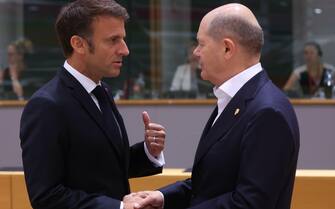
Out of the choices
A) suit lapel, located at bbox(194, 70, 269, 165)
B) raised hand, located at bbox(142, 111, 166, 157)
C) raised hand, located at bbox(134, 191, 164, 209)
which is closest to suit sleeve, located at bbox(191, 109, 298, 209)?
suit lapel, located at bbox(194, 70, 269, 165)

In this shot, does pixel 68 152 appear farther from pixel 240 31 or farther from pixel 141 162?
pixel 240 31

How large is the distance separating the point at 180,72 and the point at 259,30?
8.59 meters

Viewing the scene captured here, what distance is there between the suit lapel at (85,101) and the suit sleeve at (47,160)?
15 centimetres

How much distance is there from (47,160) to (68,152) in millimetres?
125

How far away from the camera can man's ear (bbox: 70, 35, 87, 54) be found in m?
3.51

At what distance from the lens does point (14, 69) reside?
1216cm

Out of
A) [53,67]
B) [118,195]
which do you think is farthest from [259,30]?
[53,67]

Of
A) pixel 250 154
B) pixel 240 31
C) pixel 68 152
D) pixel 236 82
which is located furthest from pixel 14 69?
pixel 250 154

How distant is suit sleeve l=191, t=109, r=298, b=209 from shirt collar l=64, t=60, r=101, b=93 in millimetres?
866

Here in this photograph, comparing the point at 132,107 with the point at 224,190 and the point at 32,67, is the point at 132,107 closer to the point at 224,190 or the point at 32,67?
the point at 32,67

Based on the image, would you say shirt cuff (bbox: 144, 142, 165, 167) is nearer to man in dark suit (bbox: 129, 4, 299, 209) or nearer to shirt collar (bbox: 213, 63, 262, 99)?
man in dark suit (bbox: 129, 4, 299, 209)

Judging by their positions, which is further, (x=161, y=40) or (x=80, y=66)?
(x=161, y=40)

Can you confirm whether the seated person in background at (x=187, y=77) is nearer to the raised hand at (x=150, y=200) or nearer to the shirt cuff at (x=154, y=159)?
the shirt cuff at (x=154, y=159)

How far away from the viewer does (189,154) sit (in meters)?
11.4
